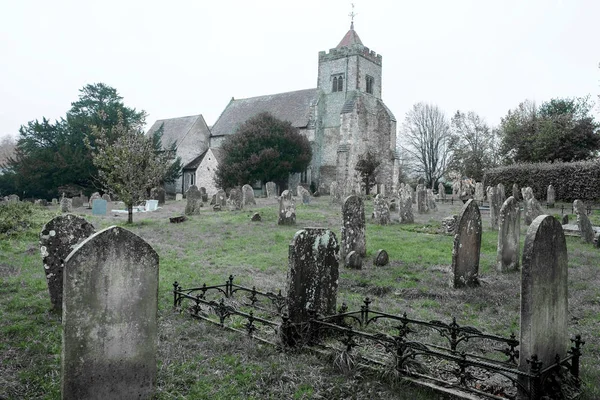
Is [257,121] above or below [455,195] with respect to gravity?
above

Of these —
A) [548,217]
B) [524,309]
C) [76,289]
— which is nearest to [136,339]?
[76,289]

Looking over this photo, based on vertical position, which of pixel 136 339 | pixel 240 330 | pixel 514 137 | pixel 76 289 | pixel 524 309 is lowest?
pixel 240 330

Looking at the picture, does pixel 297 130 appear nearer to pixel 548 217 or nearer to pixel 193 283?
pixel 193 283

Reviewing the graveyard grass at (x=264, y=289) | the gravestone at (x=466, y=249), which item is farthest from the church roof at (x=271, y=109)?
the gravestone at (x=466, y=249)

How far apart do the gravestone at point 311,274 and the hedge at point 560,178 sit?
2395cm

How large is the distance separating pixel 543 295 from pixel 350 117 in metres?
36.1

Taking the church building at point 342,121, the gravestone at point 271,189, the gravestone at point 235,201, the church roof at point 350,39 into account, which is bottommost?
the gravestone at point 235,201

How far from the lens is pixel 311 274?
581 centimetres

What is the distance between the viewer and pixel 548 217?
4.37 metres

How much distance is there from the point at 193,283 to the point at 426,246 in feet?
22.8

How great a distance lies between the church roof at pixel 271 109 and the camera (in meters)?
43.0

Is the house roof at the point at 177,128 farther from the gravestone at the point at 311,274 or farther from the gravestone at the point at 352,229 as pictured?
the gravestone at the point at 311,274

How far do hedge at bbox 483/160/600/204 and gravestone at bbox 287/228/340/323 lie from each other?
78.6 ft

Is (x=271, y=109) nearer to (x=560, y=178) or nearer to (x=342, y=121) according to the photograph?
(x=342, y=121)
